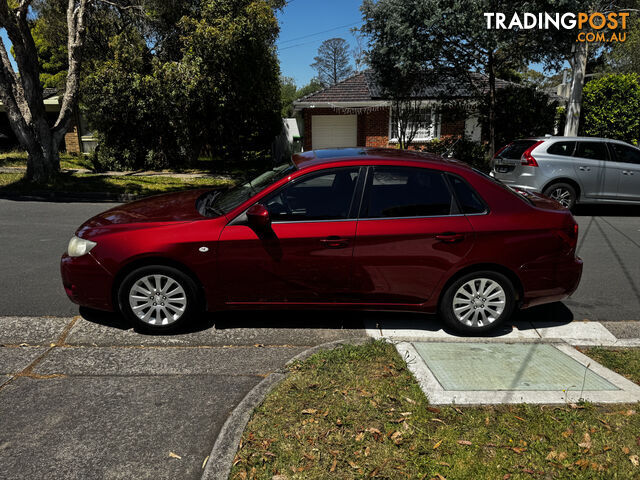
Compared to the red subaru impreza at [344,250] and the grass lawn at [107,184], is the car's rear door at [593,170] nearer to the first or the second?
the red subaru impreza at [344,250]

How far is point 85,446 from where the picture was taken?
10.2 ft

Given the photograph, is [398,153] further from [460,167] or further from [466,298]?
[466,298]

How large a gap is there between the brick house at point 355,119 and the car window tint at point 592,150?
9.99m

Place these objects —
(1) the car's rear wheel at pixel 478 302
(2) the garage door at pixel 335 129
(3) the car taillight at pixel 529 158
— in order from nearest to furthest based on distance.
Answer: (1) the car's rear wheel at pixel 478 302, (3) the car taillight at pixel 529 158, (2) the garage door at pixel 335 129

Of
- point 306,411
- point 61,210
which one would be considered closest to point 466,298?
point 306,411

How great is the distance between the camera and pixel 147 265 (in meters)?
4.48

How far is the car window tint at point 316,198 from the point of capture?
455 centimetres

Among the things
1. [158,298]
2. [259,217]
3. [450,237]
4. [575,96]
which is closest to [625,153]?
[575,96]

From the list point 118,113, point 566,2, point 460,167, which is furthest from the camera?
point 118,113

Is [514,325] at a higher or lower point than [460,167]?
lower

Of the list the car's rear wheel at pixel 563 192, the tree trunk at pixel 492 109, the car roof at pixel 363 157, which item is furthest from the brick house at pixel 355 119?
the car roof at pixel 363 157

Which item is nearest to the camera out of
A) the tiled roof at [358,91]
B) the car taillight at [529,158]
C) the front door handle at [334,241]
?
the front door handle at [334,241]

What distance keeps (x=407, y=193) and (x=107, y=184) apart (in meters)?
11.8

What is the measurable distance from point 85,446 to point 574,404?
3358mm
